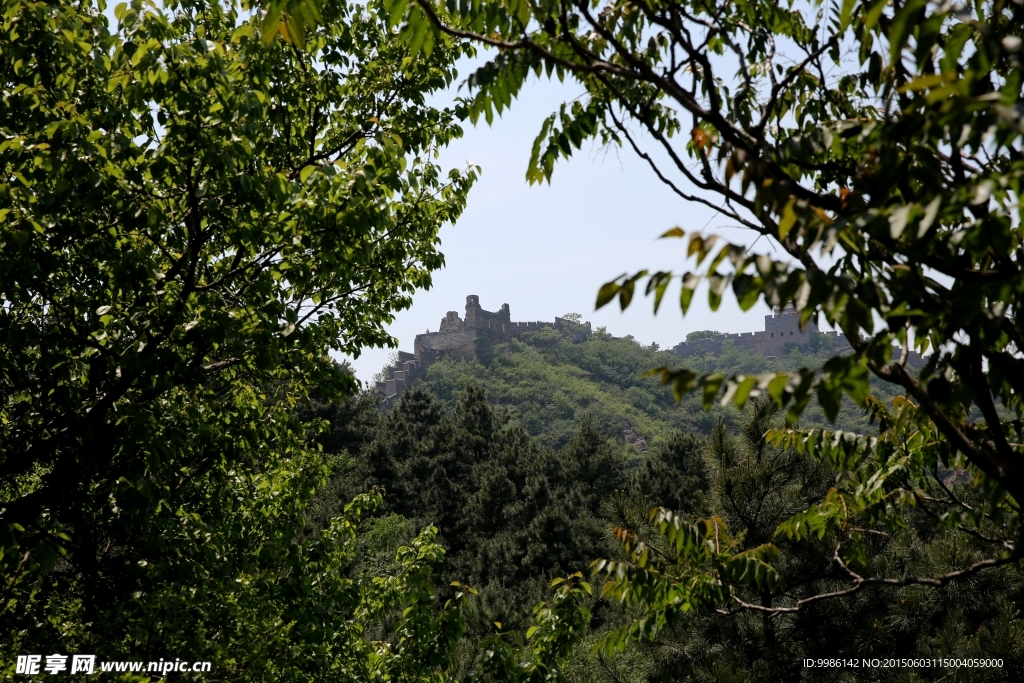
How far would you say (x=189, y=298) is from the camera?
4855 millimetres

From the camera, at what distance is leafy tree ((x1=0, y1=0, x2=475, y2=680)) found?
4.10 meters

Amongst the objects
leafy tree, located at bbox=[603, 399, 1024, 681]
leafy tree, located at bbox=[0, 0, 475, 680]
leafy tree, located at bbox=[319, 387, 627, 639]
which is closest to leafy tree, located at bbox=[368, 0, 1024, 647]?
leafy tree, located at bbox=[0, 0, 475, 680]

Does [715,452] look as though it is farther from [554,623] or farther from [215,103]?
[215,103]

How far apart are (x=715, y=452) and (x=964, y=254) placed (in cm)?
573

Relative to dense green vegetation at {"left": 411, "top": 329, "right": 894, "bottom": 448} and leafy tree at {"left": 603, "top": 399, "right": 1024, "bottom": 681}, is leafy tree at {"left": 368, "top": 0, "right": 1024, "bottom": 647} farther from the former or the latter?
dense green vegetation at {"left": 411, "top": 329, "right": 894, "bottom": 448}

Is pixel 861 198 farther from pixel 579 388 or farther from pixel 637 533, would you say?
pixel 579 388

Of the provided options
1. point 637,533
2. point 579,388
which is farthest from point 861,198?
point 579,388

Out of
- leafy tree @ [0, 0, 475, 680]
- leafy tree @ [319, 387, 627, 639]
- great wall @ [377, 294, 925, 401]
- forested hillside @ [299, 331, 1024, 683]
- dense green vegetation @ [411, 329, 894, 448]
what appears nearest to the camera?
leafy tree @ [0, 0, 475, 680]

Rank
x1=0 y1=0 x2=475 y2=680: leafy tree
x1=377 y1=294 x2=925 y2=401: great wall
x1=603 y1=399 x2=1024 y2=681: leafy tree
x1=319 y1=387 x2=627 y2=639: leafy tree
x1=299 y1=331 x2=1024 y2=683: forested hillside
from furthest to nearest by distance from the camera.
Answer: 1. x1=377 y1=294 x2=925 y2=401: great wall
2. x1=319 y1=387 x2=627 y2=639: leafy tree
3. x1=299 y1=331 x2=1024 y2=683: forested hillside
4. x1=603 y1=399 x2=1024 y2=681: leafy tree
5. x1=0 y1=0 x2=475 y2=680: leafy tree

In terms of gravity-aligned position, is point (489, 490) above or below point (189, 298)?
below

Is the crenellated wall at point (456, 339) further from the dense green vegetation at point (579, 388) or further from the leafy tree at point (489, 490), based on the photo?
the leafy tree at point (489, 490)

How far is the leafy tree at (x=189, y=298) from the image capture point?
13.4ft

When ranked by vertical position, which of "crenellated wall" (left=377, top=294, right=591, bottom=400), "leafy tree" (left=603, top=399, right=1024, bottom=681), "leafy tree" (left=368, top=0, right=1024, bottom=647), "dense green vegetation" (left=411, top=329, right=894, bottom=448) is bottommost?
"leafy tree" (left=603, top=399, right=1024, bottom=681)

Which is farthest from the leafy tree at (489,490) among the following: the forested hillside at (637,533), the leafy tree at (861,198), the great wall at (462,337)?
the great wall at (462,337)
